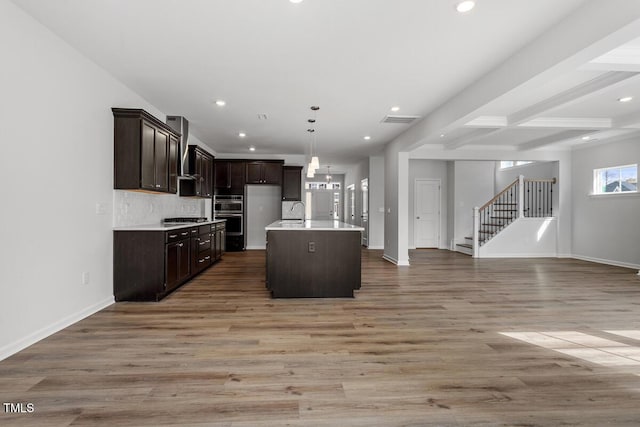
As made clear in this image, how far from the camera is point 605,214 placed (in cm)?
700

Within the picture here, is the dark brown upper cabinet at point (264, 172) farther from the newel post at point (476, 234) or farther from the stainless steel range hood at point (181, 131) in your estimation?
the newel post at point (476, 234)

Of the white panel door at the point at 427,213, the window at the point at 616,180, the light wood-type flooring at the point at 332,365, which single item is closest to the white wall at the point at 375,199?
the white panel door at the point at 427,213

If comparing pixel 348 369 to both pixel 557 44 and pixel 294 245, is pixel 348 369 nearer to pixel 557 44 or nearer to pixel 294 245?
pixel 294 245

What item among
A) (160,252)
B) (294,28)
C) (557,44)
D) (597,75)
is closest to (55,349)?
(160,252)

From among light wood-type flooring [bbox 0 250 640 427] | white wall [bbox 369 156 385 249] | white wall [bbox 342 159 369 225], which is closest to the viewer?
light wood-type flooring [bbox 0 250 640 427]

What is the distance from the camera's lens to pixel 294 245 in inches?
166

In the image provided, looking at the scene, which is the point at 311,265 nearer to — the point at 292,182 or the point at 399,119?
the point at 399,119

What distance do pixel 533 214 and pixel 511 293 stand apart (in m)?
5.59

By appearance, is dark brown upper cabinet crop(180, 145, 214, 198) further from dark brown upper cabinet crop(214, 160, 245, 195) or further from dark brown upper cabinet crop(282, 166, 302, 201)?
dark brown upper cabinet crop(282, 166, 302, 201)

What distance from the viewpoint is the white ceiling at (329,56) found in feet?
8.46

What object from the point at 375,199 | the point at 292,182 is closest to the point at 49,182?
the point at 292,182

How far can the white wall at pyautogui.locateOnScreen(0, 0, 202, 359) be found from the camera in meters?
2.49

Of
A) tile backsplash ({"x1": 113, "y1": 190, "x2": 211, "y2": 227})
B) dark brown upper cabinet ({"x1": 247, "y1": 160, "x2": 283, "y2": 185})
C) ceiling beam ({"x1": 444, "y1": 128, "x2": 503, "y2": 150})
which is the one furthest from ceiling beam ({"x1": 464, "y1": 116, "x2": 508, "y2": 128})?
tile backsplash ({"x1": 113, "y1": 190, "x2": 211, "y2": 227})

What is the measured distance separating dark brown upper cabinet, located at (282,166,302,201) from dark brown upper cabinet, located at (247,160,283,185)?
0.17 meters
